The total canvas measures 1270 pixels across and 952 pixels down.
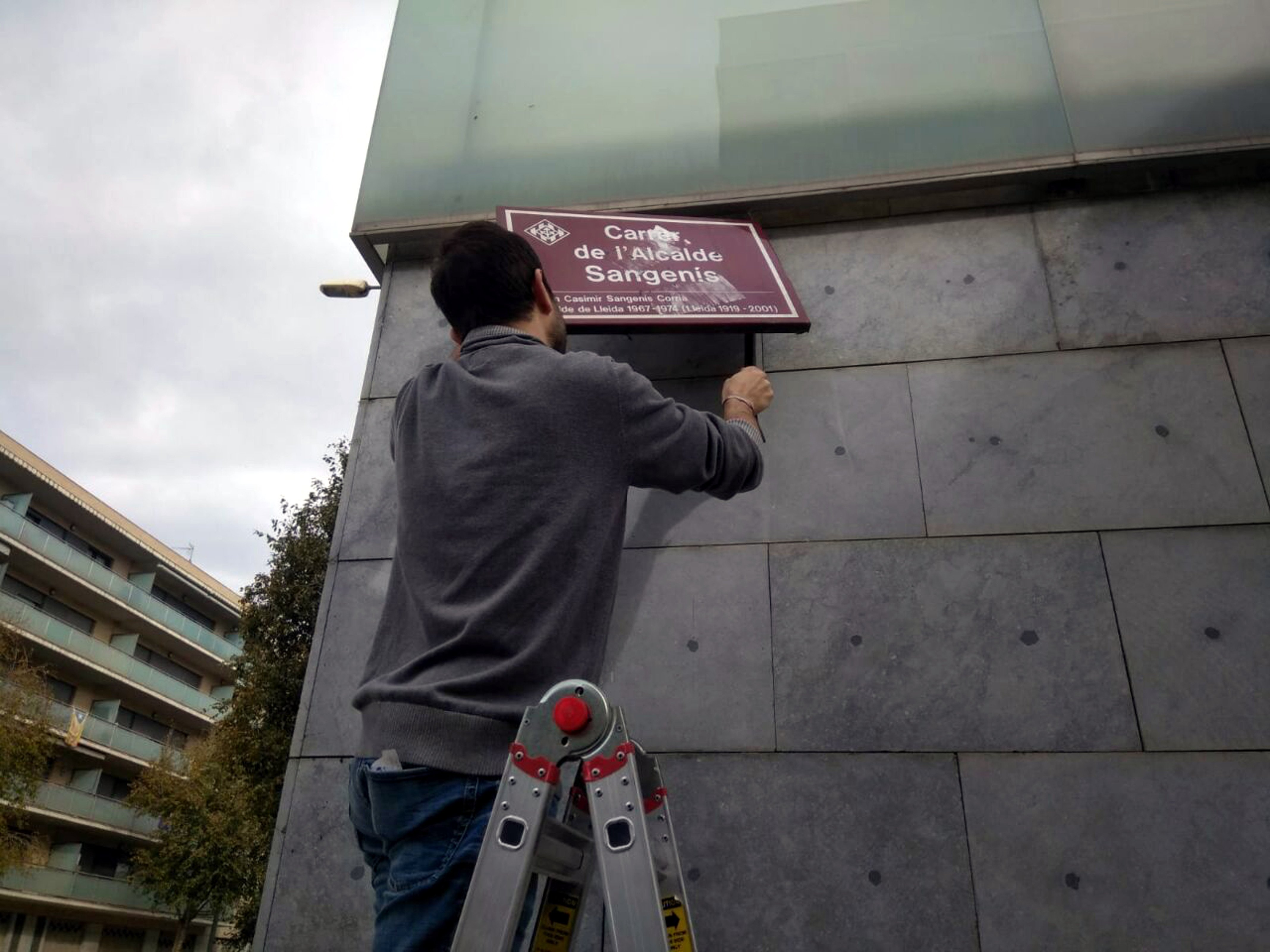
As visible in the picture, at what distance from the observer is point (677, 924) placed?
158 cm

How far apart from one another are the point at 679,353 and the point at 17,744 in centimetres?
1949

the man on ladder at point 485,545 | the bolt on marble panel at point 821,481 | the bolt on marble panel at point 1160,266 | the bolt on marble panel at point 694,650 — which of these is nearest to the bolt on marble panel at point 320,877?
the bolt on marble panel at point 694,650

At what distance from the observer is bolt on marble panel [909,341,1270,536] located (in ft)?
11.5

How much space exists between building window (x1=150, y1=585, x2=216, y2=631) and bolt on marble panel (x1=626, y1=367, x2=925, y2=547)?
3725 cm

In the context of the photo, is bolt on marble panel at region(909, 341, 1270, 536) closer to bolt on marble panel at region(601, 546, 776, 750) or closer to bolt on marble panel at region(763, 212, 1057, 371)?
bolt on marble panel at region(763, 212, 1057, 371)

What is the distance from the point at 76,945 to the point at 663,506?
3469 cm

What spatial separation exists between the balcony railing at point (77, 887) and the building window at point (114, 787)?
269cm

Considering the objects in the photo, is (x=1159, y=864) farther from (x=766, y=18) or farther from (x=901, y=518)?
(x=766, y=18)

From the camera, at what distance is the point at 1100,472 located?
3.60 metres

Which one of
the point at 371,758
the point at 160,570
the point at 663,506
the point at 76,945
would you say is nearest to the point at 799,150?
the point at 663,506

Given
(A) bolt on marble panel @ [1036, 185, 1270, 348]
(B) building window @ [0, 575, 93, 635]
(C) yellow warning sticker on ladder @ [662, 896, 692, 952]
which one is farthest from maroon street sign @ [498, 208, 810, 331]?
(B) building window @ [0, 575, 93, 635]


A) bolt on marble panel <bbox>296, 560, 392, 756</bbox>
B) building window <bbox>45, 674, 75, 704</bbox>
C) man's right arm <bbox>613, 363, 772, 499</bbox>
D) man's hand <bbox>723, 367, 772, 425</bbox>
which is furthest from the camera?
building window <bbox>45, 674, 75, 704</bbox>

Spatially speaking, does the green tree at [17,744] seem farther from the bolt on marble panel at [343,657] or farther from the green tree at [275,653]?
the bolt on marble panel at [343,657]

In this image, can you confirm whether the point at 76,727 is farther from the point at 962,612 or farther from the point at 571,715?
the point at 571,715
